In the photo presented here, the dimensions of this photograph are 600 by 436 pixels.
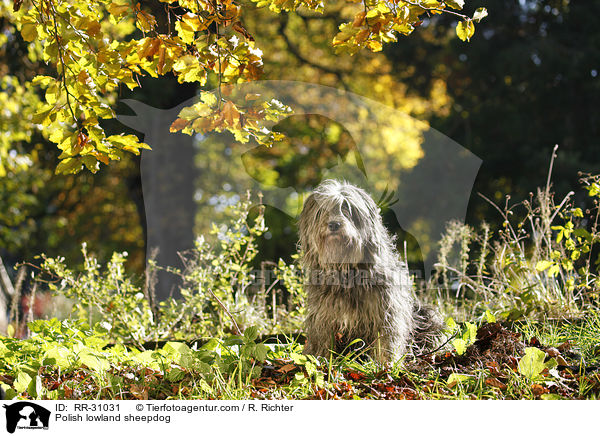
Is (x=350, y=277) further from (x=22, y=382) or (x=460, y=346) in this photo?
(x=22, y=382)

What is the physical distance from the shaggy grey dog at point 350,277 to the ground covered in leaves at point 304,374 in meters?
0.14

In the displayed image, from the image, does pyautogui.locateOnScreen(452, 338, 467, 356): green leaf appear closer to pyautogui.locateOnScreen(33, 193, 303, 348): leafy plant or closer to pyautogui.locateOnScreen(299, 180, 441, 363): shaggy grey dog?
pyautogui.locateOnScreen(299, 180, 441, 363): shaggy grey dog

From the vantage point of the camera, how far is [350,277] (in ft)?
9.07

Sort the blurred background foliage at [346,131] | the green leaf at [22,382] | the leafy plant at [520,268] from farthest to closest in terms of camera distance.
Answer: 1. the blurred background foliage at [346,131]
2. the leafy plant at [520,268]
3. the green leaf at [22,382]

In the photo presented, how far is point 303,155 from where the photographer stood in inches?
142

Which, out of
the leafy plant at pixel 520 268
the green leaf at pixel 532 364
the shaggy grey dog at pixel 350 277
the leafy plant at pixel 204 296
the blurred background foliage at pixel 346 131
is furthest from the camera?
the leafy plant at pixel 204 296

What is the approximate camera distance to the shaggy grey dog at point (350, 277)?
2.70m

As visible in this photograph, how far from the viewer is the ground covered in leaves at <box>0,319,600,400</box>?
8.00 feet

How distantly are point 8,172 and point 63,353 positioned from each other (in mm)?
5090
